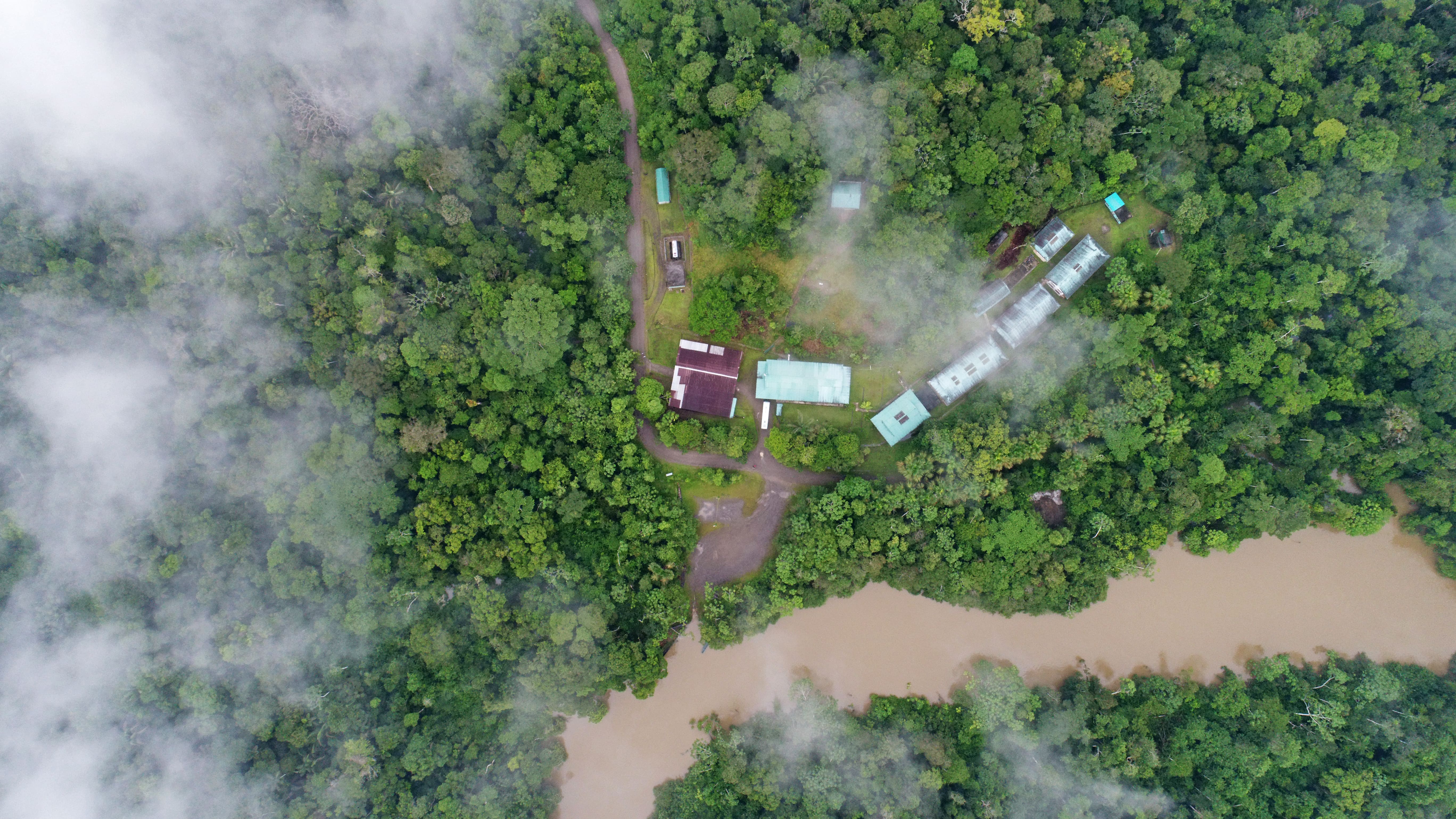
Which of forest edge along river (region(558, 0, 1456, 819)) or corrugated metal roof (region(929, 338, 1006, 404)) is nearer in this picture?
corrugated metal roof (region(929, 338, 1006, 404))

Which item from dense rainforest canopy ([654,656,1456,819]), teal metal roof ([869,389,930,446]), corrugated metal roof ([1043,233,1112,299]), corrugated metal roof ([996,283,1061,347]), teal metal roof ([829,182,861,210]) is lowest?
dense rainforest canopy ([654,656,1456,819])

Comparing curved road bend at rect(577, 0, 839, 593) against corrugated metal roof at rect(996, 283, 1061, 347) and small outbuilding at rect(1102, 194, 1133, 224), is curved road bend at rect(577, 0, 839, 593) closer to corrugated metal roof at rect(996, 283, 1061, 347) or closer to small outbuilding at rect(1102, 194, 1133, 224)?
corrugated metal roof at rect(996, 283, 1061, 347)

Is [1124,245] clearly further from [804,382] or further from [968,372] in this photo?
[804,382]

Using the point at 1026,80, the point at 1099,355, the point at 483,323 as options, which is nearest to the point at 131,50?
the point at 483,323

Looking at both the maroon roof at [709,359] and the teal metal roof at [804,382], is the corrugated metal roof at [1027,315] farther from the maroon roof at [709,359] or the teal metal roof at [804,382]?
the maroon roof at [709,359]

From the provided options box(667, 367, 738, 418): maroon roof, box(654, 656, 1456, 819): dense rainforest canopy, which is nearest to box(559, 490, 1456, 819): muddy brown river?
box(654, 656, 1456, 819): dense rainforest canopy

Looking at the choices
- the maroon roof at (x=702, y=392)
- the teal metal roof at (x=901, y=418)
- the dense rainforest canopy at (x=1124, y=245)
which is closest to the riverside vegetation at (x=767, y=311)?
the dense rainforest canopy at (x=1124, y=245)

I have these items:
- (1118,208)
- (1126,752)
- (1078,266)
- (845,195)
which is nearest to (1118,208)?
(1118,208)
